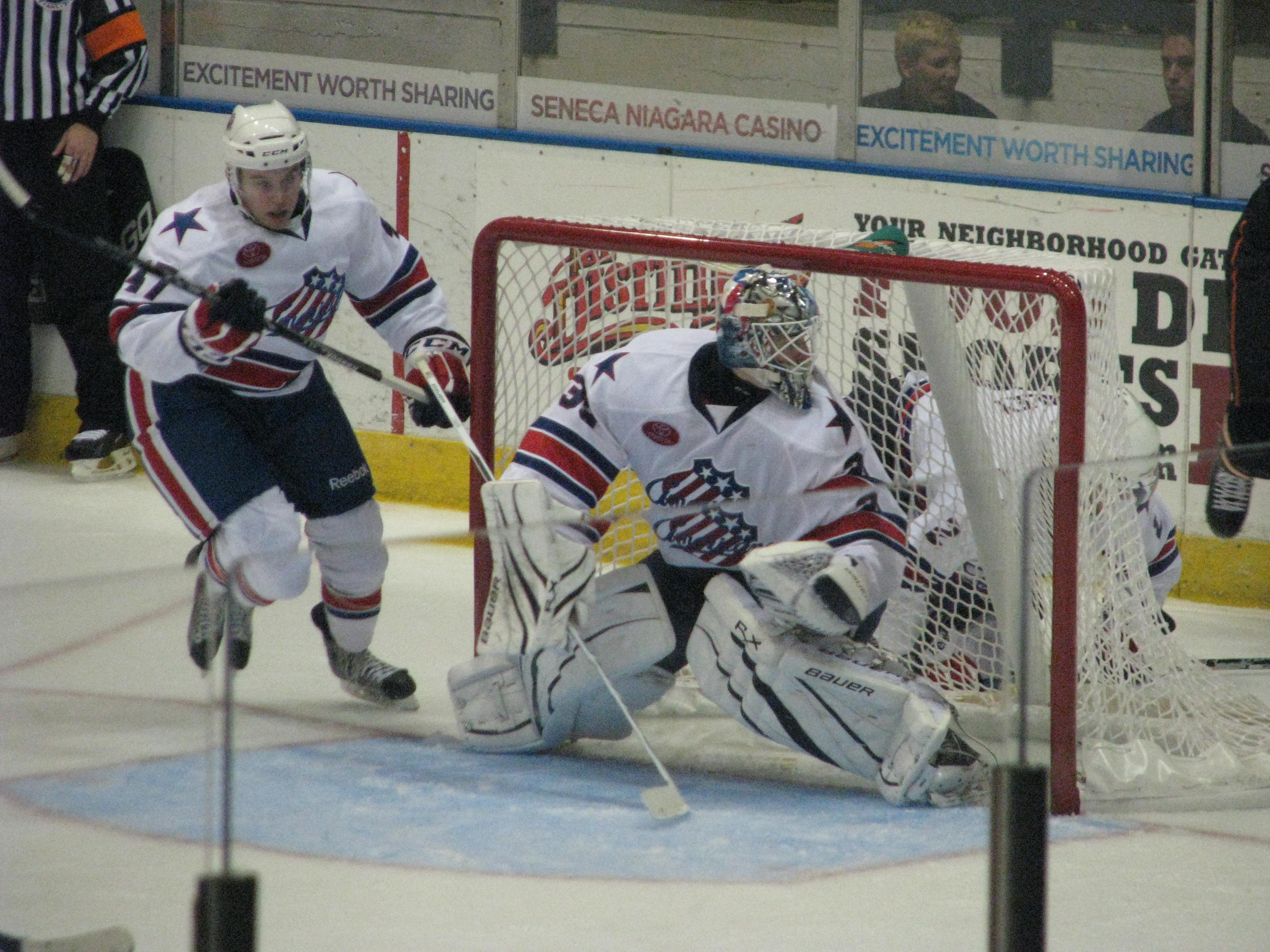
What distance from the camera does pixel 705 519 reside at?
6.22 feet

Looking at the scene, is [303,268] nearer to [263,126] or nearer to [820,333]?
[263,126]

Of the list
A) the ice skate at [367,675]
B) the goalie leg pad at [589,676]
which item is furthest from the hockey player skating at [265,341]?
the ice skate at [367,675]

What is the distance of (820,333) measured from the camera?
365 cm

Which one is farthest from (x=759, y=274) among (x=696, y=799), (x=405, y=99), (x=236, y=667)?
(x=405, y=99)

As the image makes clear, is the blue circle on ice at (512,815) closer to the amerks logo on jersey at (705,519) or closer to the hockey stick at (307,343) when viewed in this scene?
the amerks logo on jersey at (705,519)

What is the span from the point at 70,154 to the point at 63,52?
0.28m

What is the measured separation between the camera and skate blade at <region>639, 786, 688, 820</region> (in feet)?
8.04

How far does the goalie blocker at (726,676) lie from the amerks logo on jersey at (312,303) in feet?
2.43

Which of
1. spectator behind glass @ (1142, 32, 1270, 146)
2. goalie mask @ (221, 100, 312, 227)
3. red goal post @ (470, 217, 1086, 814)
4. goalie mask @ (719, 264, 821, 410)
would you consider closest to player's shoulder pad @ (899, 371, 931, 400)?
red goal post @ (470, 217, 1086, 814)

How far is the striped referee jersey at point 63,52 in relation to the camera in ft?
17.3

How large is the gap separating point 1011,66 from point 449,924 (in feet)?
10.6

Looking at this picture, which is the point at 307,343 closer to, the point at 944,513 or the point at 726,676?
the point at 726,676

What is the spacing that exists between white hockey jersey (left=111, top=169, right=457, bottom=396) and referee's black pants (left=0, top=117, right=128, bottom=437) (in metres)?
1.93

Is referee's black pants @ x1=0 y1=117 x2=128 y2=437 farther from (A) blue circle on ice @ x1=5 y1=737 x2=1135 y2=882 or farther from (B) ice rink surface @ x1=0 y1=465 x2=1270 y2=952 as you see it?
(A) blue circle on ice @ x1=5 y1=737 x2=1135 y2=882
